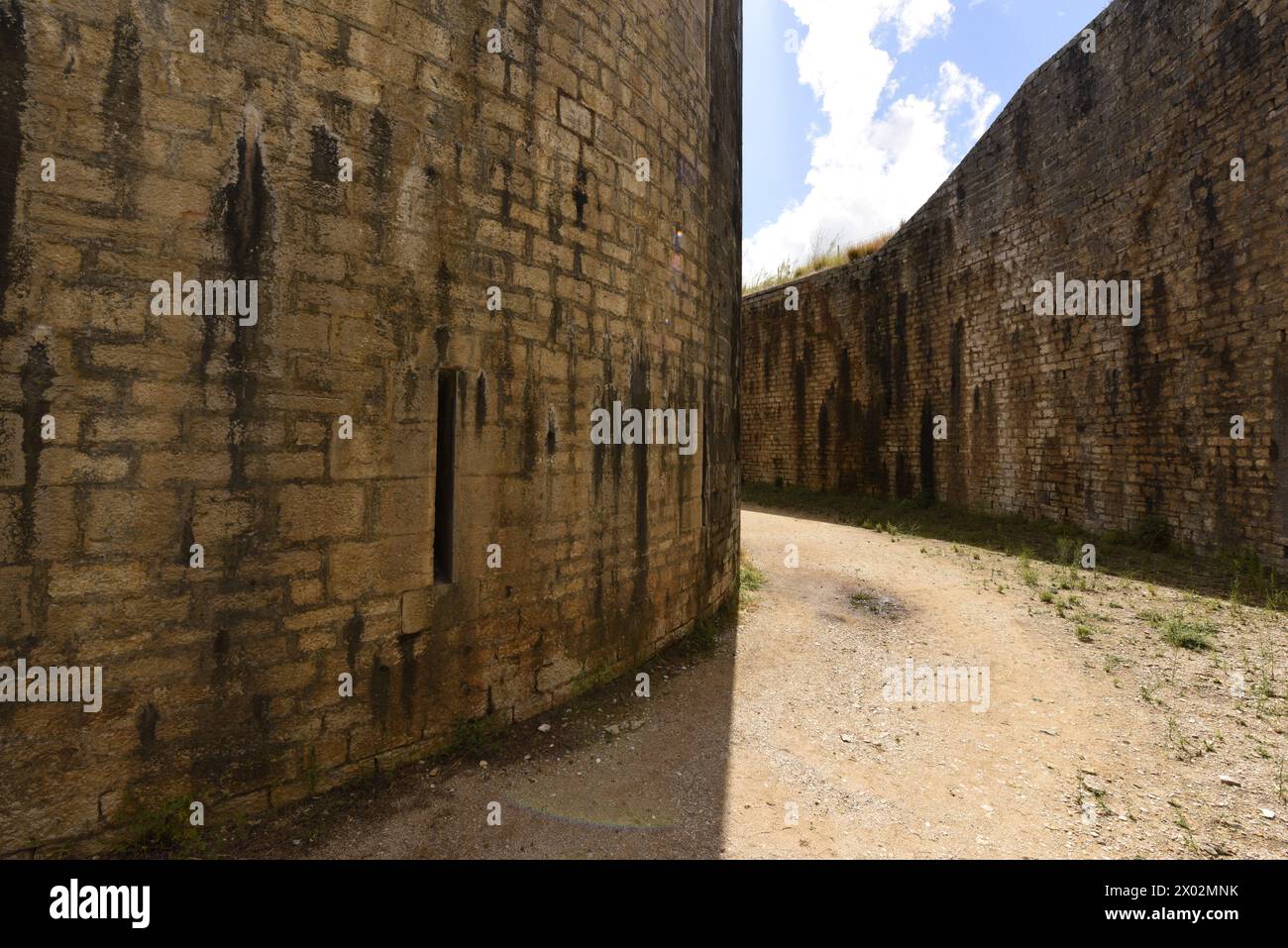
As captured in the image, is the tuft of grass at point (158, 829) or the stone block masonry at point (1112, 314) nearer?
the tuft of grass at point (158, 829)

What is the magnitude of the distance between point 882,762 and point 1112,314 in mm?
10059

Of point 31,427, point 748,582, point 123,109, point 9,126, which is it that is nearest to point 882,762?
point 748,582

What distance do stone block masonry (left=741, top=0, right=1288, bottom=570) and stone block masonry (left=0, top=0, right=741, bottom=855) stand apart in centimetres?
880

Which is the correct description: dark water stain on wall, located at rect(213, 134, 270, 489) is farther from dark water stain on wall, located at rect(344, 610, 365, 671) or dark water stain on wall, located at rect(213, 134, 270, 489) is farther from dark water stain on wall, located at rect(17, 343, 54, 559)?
dark water stain on wall, located at rect(344, 610, 365, 671)

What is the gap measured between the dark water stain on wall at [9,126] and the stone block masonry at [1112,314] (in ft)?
38.5

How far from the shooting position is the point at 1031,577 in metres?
7.83

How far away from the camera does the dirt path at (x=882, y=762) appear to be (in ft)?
9.66

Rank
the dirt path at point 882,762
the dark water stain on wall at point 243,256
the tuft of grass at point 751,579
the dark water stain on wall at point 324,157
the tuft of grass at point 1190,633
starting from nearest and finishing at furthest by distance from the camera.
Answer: the dark water stain on wall at point 243,256 → the dirt path at point 882,762 → the dark water stain on wall at point 324,157 → the tuft of grass at point 1190,633 → the tuft of grass at point 751,579

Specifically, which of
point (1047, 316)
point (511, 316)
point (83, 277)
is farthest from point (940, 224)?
point (83, 277)

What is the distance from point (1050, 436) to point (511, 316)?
37.0ft

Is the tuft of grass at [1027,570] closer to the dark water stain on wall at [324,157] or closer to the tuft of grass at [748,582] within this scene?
the tuft of grass at [748,582]

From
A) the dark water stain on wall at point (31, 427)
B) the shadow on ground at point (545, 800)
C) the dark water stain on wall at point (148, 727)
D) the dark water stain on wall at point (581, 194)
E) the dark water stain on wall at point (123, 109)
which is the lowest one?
the shadow on ground at point (545, 800)

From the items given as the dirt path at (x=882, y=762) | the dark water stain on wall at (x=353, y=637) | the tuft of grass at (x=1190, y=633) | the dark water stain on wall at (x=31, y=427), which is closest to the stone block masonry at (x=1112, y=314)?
the tuft of grass at (x=1190, y=633)

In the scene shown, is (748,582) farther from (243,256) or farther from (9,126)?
(9,126)
